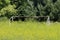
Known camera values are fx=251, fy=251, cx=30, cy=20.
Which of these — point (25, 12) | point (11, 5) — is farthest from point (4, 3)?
point (25, 12)

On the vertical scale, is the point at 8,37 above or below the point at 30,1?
above

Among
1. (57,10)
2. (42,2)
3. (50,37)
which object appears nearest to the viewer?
(50,37)

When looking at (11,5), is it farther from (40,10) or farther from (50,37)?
(50,37)

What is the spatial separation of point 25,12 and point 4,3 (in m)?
2.73

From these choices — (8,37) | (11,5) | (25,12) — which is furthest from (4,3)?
(8,37)

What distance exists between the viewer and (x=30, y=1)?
86.1 feet

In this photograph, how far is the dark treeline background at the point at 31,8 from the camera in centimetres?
2439

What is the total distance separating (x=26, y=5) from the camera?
25.7 meters

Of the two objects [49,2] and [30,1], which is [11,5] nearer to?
[30,1]

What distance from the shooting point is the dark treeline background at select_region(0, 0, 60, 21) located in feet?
80.0

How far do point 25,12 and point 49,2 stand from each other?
9.09 feet

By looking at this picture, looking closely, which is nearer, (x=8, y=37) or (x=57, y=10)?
(x=8, y=37)

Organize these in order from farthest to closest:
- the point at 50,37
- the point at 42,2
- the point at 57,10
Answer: the point at 42,2 → the point at 57,10 → the point at 50,37

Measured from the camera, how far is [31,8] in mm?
25266
